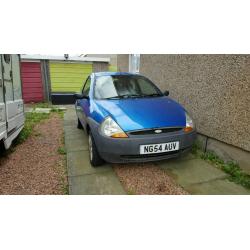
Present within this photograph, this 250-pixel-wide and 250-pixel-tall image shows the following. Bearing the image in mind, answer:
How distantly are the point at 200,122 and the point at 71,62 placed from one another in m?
9.61

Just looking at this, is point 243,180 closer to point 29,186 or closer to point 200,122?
point 200,122

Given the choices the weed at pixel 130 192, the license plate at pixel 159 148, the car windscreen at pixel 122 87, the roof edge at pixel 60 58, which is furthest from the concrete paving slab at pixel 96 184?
the roof edge at pixel 60 58

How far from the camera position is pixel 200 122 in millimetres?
3936

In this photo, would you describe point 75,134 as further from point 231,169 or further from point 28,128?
point 231,169

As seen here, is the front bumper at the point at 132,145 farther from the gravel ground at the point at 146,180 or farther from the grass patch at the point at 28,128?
the grass patch at the point at 28,128

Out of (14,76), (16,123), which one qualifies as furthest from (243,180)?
(14,76)

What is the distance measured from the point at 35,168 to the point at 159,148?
6.54 feet

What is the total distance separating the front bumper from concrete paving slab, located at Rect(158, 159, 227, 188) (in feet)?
1.04

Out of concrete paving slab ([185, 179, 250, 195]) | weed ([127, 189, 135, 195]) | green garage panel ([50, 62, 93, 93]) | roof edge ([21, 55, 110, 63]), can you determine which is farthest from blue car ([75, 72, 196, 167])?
roof edge ([21, 55, 110, 63])

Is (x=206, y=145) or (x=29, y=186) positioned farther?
(x=206, y=145)

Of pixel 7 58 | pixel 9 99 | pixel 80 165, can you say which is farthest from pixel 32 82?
pixel 80 165

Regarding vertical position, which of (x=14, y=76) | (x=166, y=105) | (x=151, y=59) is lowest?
(x=166, y=105)

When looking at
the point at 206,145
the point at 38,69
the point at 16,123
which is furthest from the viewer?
the point at 38,69

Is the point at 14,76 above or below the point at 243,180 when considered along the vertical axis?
above
